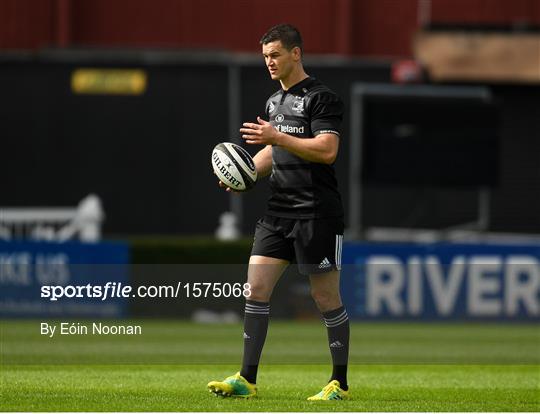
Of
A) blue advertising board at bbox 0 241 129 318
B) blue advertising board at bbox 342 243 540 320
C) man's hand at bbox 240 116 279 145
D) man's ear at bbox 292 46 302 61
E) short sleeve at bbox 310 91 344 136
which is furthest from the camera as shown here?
blue advertising board at bbox 342 243 540 320

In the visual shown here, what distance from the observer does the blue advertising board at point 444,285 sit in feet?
61.9

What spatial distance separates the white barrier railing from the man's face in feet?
40.2

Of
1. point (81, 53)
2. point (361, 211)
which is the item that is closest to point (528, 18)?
point (361, 211)

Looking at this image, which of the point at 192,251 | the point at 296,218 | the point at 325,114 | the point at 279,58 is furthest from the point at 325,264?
the point at 192,251

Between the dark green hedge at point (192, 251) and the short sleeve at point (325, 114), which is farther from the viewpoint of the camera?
the dark green hedge at point (192, 251)

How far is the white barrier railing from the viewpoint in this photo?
21.4 meters

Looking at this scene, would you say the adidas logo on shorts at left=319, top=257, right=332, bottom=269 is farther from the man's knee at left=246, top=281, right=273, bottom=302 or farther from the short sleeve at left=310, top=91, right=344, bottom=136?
the short sleeve at left=310, top=91, right=344, bottom=136

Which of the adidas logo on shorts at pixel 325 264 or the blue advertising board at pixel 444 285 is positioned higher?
the adidas logo on shorts at pixel 325 264

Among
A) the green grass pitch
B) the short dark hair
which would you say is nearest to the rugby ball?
the short dark hair

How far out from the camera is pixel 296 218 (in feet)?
30.9

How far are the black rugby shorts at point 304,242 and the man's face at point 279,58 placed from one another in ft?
3.19

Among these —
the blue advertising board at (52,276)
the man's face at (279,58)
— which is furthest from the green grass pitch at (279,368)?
the man's face at (279,58)

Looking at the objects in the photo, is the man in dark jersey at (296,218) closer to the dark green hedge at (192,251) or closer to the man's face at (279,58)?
the man's face at (279,58)

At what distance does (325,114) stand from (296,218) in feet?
2.38
